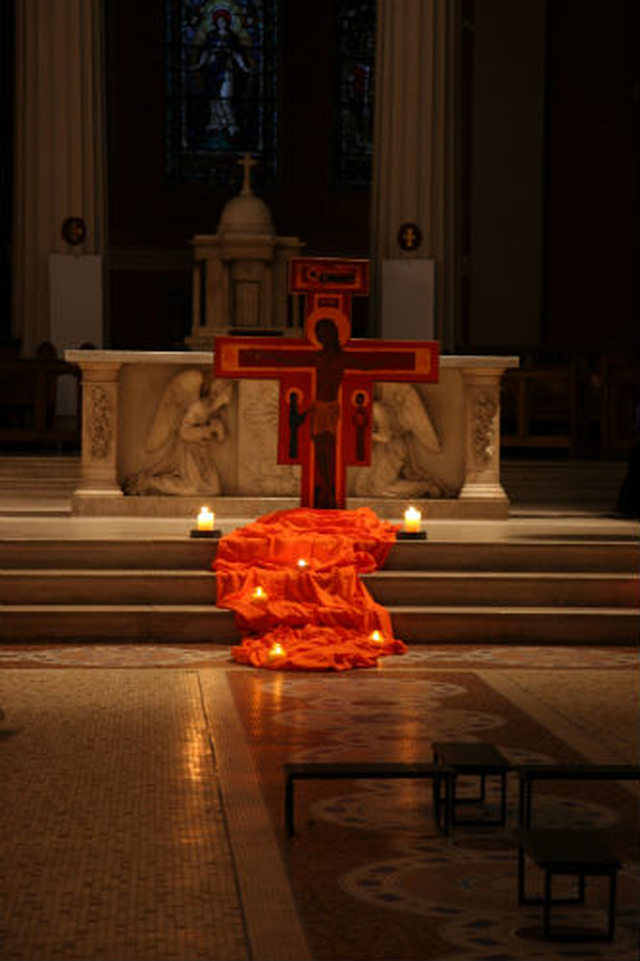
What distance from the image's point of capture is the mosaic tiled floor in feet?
14.7

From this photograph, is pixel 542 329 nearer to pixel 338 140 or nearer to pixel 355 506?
pixel 338 140

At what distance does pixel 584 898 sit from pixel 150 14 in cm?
2225

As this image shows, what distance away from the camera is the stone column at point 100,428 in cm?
1192

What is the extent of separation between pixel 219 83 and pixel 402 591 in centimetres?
1757

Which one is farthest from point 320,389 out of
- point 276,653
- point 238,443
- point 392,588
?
point 276,653

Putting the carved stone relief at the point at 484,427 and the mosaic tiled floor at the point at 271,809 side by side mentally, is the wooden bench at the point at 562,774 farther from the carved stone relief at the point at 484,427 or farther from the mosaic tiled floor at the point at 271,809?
the carved stone relief at the point at 484,427

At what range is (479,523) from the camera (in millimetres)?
11812

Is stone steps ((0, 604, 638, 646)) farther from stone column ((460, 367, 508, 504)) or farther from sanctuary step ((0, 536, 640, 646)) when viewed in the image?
stone column ((460, 367, 508, 504))

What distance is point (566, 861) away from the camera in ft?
14.1

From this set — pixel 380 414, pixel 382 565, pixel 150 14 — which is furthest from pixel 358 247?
pixel 382 565

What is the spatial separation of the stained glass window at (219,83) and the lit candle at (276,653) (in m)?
17.7

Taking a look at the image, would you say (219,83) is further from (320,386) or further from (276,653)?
(276,653)

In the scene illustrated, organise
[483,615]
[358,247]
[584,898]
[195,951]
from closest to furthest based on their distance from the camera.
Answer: [195,951] → [584,898] → [483,615] → [358,247]

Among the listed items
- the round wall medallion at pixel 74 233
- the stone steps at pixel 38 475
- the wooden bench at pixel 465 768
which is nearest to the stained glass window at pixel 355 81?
the round wall medallion at pixel 74 233
